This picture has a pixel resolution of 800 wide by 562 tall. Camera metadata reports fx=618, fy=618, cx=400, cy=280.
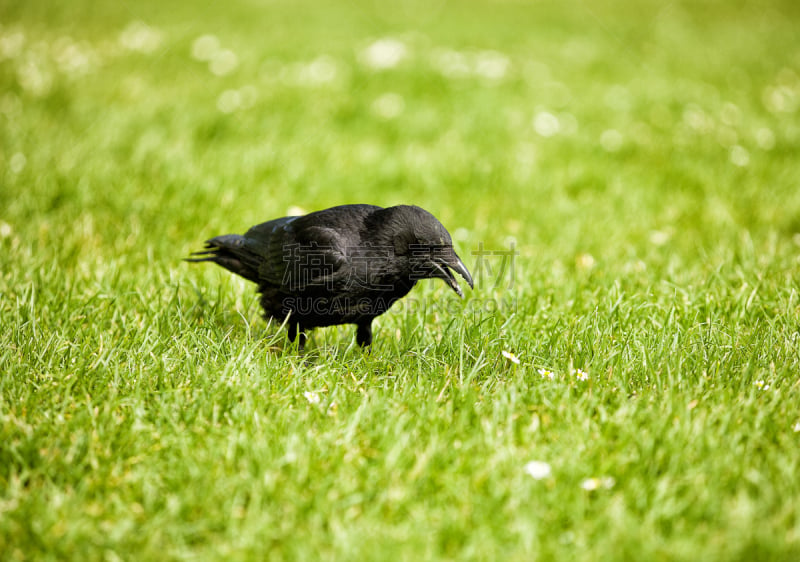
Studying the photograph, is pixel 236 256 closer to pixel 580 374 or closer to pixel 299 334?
pixel 299 334

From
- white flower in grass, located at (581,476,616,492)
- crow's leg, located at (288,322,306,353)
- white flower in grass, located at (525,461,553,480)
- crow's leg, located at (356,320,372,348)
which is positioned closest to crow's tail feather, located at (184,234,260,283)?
crow's leg, located at (288,322,306,353)

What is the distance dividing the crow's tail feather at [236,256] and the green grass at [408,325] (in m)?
0.22

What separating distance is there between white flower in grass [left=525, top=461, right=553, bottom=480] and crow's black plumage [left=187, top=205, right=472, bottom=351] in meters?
0.93

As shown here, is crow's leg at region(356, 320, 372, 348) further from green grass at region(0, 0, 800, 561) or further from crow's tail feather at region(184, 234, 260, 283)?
crow's tail feather at region(184, 234, 260, 283)

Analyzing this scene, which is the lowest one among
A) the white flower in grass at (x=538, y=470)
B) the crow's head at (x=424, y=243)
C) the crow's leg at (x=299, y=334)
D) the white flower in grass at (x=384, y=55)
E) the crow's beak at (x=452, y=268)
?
the white flower in grass at (x=538, y=470)

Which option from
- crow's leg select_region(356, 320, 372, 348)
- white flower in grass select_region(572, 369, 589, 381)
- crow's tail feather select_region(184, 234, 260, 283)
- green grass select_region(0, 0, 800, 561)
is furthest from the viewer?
crow's tail feather select_region(184, 234, 260, 283)

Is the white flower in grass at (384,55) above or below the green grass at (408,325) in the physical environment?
above

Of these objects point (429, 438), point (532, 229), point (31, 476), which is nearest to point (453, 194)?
point (532, 229)

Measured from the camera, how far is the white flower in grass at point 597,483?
1.98m

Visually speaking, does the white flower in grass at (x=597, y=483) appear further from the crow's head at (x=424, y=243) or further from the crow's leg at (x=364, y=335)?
the crow's leg at (x=364, y=335)

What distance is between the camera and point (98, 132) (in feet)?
18.4

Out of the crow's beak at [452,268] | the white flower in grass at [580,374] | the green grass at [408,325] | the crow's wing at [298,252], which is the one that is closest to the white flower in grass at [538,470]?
the green grass at [408,325]

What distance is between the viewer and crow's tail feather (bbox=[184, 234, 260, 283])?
10.8 feet

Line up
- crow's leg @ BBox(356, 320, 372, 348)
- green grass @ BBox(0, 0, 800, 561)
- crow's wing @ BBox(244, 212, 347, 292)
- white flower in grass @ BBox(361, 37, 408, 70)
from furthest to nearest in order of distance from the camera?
white flower in grass @ BBox(361, 37, 408, 70), crow's leg @ BBox(356, 320, 372, 348), crow's wing @ BBox(244, 212, 347, 292), green grass @ BBox(0, 0, 800, 561)
